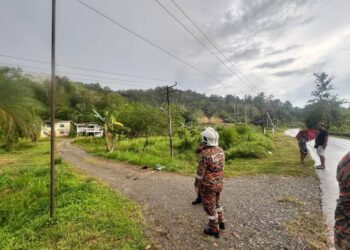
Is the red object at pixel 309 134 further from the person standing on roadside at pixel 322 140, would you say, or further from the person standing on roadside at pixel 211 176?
the person standing on roadside at pixel 211 176

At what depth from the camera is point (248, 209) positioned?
15.4 ft

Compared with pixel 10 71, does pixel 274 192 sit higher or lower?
lower

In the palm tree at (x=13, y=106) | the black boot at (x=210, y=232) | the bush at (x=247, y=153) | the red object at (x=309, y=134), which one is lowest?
the black boot at (x=210, y=232)

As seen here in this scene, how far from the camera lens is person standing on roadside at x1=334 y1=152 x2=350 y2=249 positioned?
5.61 feet

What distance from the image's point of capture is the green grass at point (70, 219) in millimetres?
3553

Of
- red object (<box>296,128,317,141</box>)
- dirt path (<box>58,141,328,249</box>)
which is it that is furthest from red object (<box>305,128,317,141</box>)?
dirt path (<box>58,141,328,249</box>)

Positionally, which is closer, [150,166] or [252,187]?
[252,187]

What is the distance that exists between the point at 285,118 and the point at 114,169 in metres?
89.5

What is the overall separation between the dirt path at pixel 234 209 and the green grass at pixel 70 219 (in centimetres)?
42

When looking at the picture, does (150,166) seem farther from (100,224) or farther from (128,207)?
(100,224)

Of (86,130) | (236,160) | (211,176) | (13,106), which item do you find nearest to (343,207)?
(211,176)

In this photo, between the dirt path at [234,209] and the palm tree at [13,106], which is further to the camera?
the palm tree at [13,106]

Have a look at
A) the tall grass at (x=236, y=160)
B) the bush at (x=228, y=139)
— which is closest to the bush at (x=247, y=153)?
the tall grass at (x=236, y=160)

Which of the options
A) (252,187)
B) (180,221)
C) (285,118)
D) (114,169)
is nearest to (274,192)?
(252,187)
